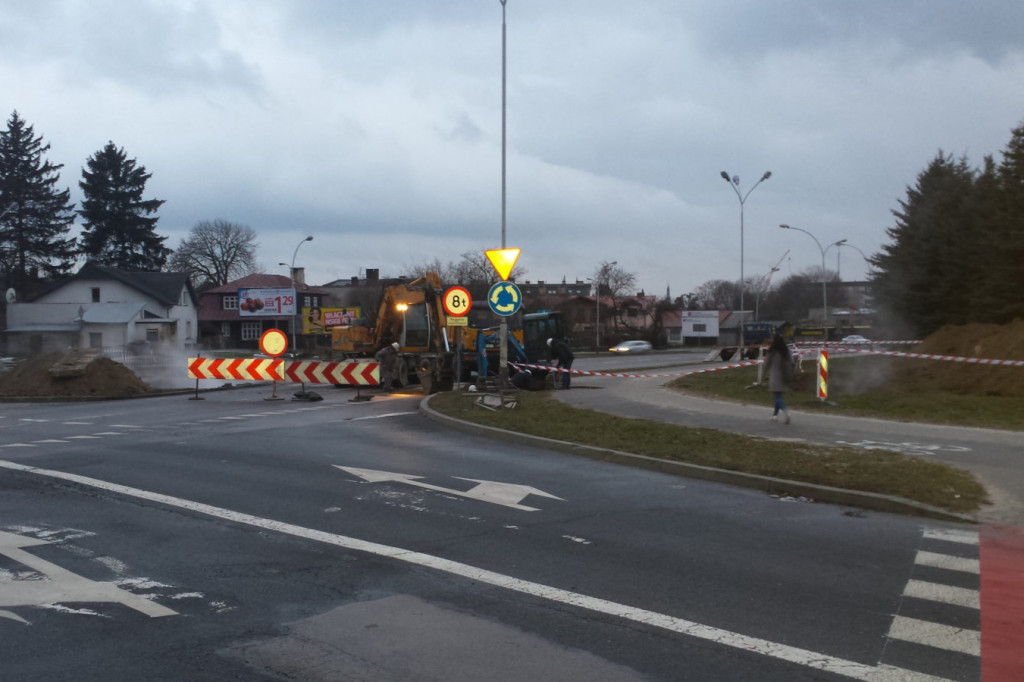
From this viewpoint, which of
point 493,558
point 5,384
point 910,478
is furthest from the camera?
point 5,384

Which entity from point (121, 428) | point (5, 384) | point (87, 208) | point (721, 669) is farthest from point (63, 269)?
point (721, 669)

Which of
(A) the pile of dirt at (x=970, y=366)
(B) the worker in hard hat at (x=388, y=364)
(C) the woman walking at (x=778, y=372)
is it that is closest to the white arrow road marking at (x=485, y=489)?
(C) the woman walking at (x=778, y=372)

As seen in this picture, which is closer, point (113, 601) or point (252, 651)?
point (252, 651)

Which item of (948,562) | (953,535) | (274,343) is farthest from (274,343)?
(948,562)

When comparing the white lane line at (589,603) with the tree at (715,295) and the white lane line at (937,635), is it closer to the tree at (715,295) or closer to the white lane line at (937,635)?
the white lane line at (937,635)

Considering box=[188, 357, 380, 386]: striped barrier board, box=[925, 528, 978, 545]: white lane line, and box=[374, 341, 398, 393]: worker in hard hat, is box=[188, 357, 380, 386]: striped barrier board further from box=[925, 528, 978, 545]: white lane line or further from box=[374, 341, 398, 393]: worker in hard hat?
box=[925, 528, 978, 545]: white lane line

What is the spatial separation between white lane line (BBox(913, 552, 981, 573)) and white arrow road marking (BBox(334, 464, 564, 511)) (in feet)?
11.6

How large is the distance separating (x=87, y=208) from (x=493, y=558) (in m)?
83.7

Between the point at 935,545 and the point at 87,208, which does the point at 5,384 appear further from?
the point at 87,208

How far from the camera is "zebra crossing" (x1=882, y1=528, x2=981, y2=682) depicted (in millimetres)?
4680

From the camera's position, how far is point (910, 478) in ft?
31.5

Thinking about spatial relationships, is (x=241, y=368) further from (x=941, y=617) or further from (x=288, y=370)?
(x=941, y=617)

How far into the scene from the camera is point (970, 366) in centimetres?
1980

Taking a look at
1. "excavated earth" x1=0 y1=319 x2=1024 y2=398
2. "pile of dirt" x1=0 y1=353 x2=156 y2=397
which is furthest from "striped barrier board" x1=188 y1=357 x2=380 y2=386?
"excavated earth" x1=0 y1=319 x2=1024 y2=398
